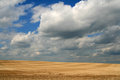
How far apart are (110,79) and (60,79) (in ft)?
34.3

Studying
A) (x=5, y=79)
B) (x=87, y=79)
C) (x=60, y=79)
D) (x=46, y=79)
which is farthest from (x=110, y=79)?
(x=5, y=79)

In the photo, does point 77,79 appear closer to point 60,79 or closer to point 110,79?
point 60,79

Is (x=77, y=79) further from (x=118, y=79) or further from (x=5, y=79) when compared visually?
(x=5, y=79)

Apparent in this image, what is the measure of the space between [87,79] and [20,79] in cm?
1383

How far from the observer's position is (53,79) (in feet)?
87.8

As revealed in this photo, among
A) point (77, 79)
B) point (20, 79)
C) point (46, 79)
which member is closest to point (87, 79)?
point (77, 79)

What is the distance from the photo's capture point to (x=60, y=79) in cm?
2670

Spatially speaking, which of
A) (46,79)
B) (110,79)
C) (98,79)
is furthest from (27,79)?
(110,79)

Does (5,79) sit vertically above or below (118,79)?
above

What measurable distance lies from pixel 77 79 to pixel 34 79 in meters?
8.90

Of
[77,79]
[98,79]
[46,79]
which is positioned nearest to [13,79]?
[46,79]

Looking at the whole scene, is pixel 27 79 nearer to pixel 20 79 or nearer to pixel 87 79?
pixel 20 79

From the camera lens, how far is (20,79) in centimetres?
2634

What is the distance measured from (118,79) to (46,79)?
15.0 m
